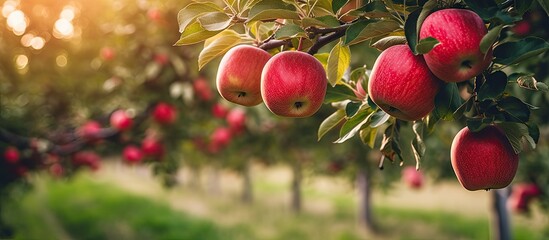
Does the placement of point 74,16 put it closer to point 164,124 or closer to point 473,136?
point 164,124

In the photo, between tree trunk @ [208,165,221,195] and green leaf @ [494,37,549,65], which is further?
tree trunk @ [208,165,221,195]

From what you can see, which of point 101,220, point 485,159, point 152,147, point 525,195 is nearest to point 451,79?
point 485,159

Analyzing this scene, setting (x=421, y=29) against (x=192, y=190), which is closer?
(x=421, y=29)

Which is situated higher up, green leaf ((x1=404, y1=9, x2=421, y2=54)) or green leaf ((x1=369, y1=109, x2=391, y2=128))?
green leaf ((x1=404, y1=9, x2=421, y2=54))

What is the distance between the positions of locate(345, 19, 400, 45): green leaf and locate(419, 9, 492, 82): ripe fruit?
0.34 feet

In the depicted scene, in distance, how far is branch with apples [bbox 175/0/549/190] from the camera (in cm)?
97

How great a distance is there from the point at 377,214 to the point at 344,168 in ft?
18.0

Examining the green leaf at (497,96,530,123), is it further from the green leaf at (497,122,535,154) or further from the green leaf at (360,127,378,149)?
the green leaf at (360,127,378,149)

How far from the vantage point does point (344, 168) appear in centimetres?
891

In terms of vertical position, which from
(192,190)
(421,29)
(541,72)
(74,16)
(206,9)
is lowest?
(192,190)

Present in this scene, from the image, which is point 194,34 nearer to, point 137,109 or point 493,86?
point 493,86

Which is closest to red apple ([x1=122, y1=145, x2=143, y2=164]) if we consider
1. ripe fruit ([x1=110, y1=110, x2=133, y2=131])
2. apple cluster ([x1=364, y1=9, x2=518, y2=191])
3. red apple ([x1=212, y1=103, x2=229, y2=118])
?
ripe fruit ([x1=110, y1=110, x2=133, y2=131])

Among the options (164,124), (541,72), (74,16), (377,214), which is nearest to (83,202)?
(377,214)

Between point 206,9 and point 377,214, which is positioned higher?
point 206,9
